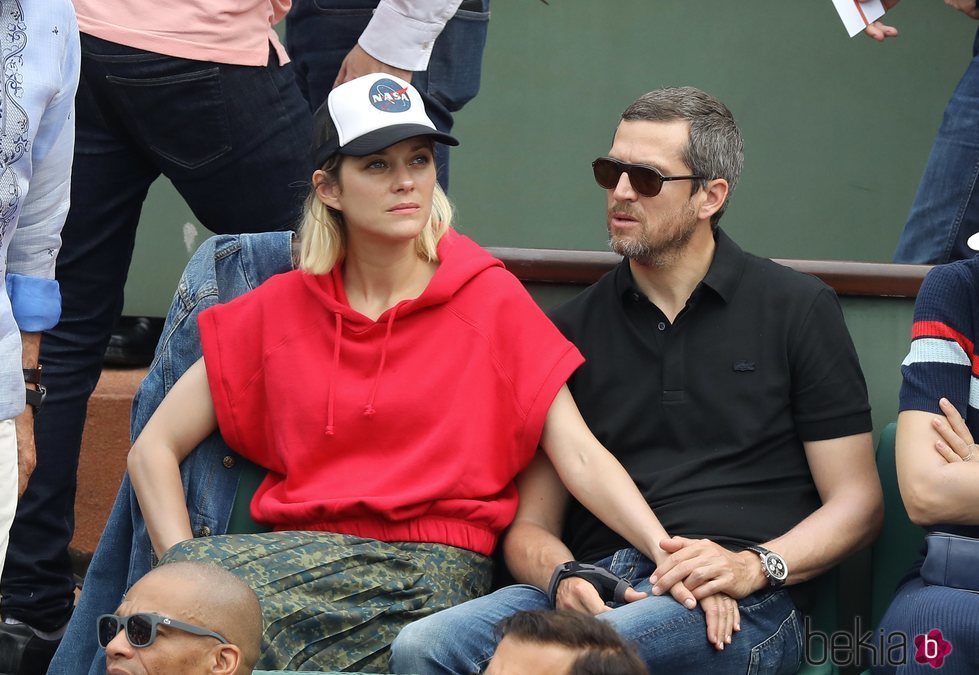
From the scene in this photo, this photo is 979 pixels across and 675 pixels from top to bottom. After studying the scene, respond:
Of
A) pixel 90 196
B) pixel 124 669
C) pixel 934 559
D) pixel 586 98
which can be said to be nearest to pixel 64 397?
pixel 90 196

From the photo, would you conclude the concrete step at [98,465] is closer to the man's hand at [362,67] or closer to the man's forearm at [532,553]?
the man's hand at [362,67]

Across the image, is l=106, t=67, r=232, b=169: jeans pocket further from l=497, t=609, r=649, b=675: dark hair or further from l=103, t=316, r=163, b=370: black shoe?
l=103, t=316, r=163, b=370: black shoe

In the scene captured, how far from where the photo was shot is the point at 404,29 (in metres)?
3.60

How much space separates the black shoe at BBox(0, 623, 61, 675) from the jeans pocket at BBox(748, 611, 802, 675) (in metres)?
1.73

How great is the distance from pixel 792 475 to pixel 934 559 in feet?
1.32

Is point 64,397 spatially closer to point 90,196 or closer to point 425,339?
point 90,196

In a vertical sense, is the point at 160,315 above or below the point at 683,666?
below

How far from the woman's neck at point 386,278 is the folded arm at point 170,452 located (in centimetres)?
40

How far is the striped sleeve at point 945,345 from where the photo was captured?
3244 mm

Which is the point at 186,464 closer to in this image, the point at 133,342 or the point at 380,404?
the point at 380,404

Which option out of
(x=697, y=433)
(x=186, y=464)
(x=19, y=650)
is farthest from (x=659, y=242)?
(x=19, y=650)

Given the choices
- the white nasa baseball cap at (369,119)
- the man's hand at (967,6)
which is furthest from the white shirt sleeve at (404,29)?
the man's hand at (967,6)

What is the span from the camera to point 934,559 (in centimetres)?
304

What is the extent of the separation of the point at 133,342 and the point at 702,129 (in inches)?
101
